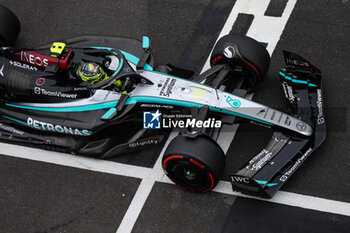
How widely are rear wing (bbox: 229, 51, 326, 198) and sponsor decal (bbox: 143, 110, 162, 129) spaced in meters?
1.35

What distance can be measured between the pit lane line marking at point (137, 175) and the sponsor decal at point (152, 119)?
56 cm

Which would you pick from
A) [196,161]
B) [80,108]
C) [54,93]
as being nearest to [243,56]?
[196,161]

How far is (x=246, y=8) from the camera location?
26.6 feet

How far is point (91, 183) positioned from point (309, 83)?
135 inches

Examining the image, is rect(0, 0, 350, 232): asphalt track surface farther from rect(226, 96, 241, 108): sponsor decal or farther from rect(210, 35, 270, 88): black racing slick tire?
rect(226, 96, 241, 108): sponsor decal

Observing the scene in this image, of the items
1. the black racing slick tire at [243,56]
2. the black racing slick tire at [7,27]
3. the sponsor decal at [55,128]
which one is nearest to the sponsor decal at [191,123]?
→ the black racing slick tire at [243,56]

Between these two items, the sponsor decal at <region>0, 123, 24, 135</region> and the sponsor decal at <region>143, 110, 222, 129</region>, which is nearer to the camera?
the sponsor decal at <region>143, 110, 222, 129</region>

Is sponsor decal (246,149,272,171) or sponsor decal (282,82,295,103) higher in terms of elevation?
sponsor decal (282,82,295,103)

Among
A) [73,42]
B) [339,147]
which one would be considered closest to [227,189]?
[339,147]

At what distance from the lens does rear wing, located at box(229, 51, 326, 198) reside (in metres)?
5.52

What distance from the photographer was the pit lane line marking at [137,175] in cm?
577

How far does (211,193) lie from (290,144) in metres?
1.26

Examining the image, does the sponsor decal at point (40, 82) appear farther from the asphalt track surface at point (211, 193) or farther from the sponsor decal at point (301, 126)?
the sponsor decal at point (301, 126)

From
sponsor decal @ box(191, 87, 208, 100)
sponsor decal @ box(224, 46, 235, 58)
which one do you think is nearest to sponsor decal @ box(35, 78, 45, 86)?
sponsor decal @ box(191, 87, 208, 100)
